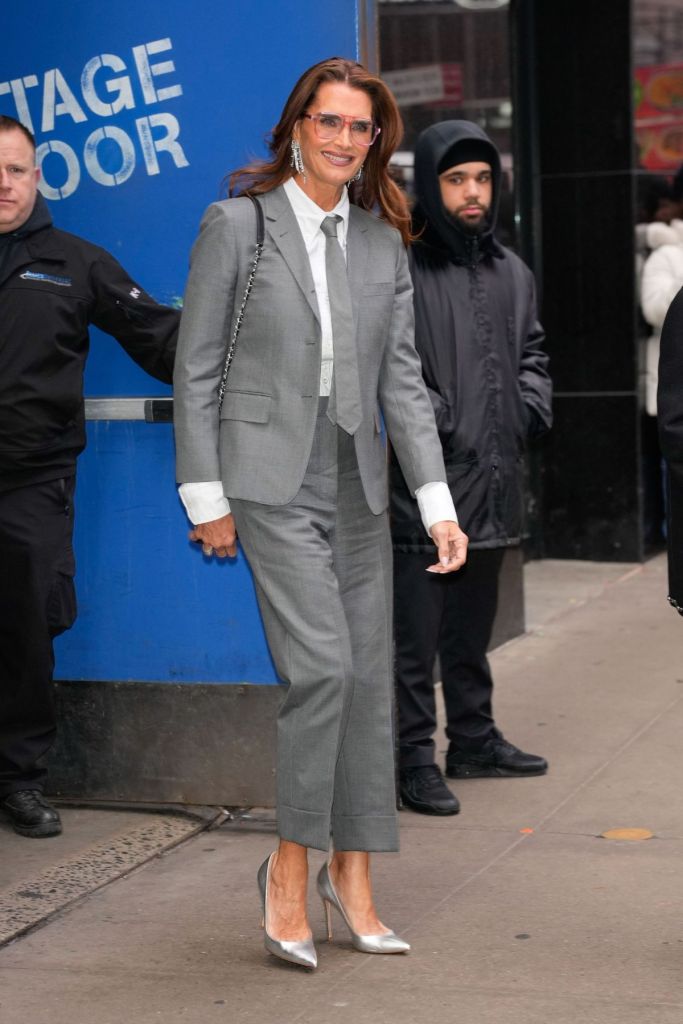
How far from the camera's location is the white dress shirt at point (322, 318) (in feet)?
13.5

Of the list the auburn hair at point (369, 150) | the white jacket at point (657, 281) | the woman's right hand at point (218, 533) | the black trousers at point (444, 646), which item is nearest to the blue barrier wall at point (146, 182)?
the black trousers at point (444, 646)

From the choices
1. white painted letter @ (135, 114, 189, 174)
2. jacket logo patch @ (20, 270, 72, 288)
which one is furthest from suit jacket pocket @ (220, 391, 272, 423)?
white painted letter @ (135, 114, 189, 174)

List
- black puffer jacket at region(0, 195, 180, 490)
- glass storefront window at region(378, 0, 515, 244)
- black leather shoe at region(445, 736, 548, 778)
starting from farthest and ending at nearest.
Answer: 1. glass storefront window at region(378, 0, 515, 244)
2. black leather shoe at region(445, 736, 548, 778)
3. black puffer jacket at region(0, 195, 180, 490)

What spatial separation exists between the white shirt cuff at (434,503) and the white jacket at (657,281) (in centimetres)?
523

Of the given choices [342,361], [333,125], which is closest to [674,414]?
[342,361]

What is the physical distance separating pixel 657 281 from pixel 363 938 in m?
5.73

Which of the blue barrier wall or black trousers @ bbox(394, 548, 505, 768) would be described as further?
black trousers @ bbox(394, 548, 505, 768)

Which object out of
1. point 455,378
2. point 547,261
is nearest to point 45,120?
point 455,378

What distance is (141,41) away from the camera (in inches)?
206

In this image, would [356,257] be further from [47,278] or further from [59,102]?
[59,102]

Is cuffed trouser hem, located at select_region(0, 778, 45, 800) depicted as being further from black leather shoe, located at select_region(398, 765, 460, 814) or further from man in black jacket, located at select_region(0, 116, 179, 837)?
black leather shoe, located at select_region(398, 765, 460, 814)

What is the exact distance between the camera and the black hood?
219 inches

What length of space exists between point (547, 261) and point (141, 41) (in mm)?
4537

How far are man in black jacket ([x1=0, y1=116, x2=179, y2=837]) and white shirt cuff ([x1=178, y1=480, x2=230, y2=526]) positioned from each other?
3.72 feet
